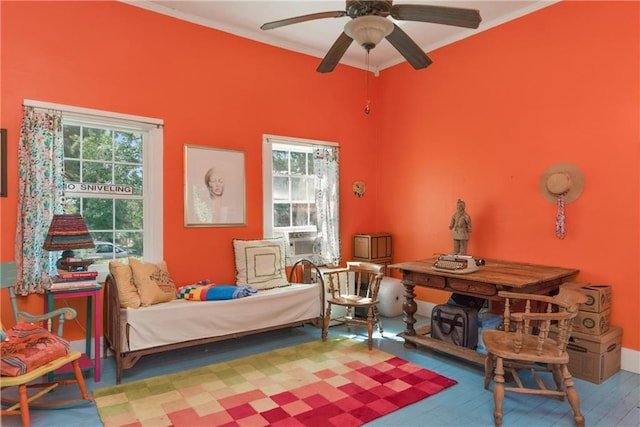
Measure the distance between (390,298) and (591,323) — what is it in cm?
216

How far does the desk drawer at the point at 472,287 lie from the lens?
3.17 m

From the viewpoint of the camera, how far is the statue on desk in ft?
13.7

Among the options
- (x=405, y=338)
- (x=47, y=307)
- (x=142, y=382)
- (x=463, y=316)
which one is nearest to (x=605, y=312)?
(x=463, y=316)

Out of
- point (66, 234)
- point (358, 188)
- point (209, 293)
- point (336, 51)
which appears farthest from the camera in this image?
point (358, 188)

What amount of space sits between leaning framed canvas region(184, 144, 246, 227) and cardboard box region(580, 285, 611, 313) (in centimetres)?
334

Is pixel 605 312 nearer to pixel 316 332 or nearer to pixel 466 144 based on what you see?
pixel 466 144

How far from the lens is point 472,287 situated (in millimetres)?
3311

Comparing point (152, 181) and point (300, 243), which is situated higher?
point (152, 181)

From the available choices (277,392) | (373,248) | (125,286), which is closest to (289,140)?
(373,248)

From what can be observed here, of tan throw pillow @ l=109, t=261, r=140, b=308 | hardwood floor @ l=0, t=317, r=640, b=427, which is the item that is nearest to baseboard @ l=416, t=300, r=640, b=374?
hardwood floor @ l=0, t=317, r=640, b=427

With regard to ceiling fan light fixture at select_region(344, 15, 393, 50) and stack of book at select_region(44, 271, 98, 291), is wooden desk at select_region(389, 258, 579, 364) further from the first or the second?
stack of book at select_region(44, 271, 98, 291)

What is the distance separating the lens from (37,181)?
3236mm

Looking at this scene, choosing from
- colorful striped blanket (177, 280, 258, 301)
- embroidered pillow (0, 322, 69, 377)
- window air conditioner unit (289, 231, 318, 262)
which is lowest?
embroidered pillow (0, 322, 69, 377)

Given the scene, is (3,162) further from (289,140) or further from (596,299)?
(596,299)
